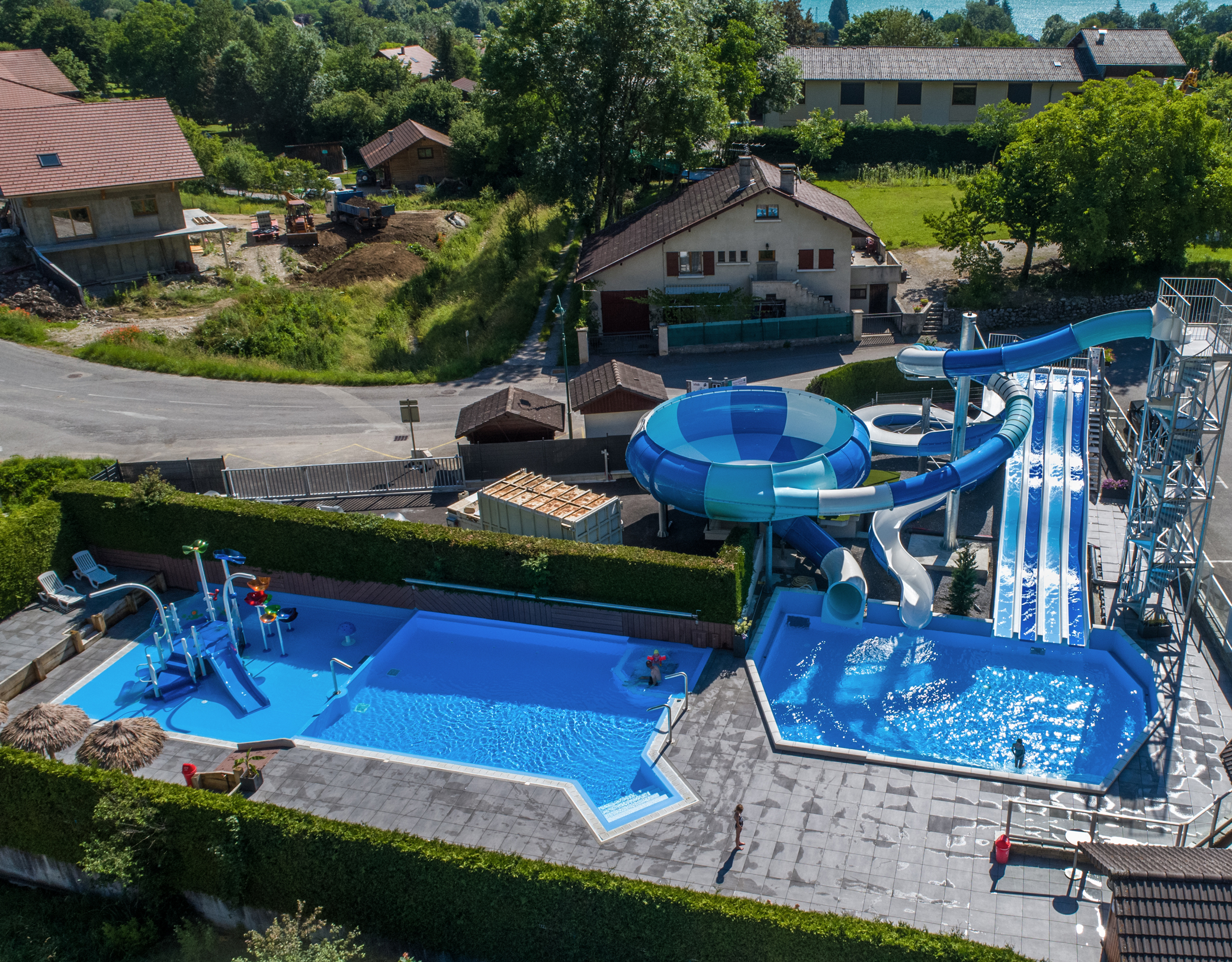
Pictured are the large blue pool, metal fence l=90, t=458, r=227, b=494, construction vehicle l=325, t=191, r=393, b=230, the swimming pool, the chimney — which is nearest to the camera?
the swimming pool

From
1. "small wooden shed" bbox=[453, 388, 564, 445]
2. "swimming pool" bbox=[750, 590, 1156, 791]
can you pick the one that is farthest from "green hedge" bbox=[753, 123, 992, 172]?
"swimming pool" bbox=[750, 590, 1156, 791]

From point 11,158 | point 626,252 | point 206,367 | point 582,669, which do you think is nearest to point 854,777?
point 582,669

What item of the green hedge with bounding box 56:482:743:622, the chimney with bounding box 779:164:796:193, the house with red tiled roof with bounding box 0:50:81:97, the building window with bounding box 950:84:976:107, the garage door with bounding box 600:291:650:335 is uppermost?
the house with red tiled roof with bounding box 0:50:81:97

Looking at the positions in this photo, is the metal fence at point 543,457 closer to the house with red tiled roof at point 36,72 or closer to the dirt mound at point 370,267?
the dirt mound at point 370,267

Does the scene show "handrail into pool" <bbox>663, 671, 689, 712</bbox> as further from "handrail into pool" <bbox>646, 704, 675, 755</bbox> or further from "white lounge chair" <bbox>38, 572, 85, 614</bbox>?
"white lounge chair" <bbox>38, 572, 85, 614</bbox>

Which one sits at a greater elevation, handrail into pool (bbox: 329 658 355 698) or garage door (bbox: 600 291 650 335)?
garage door (bbox: 600 291 650 335)

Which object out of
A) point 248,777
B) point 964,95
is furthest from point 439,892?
point 964,95

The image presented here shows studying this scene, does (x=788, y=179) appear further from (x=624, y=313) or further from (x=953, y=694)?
(x=953, y=694)

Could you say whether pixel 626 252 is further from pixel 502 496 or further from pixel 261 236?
pixel 261 236
